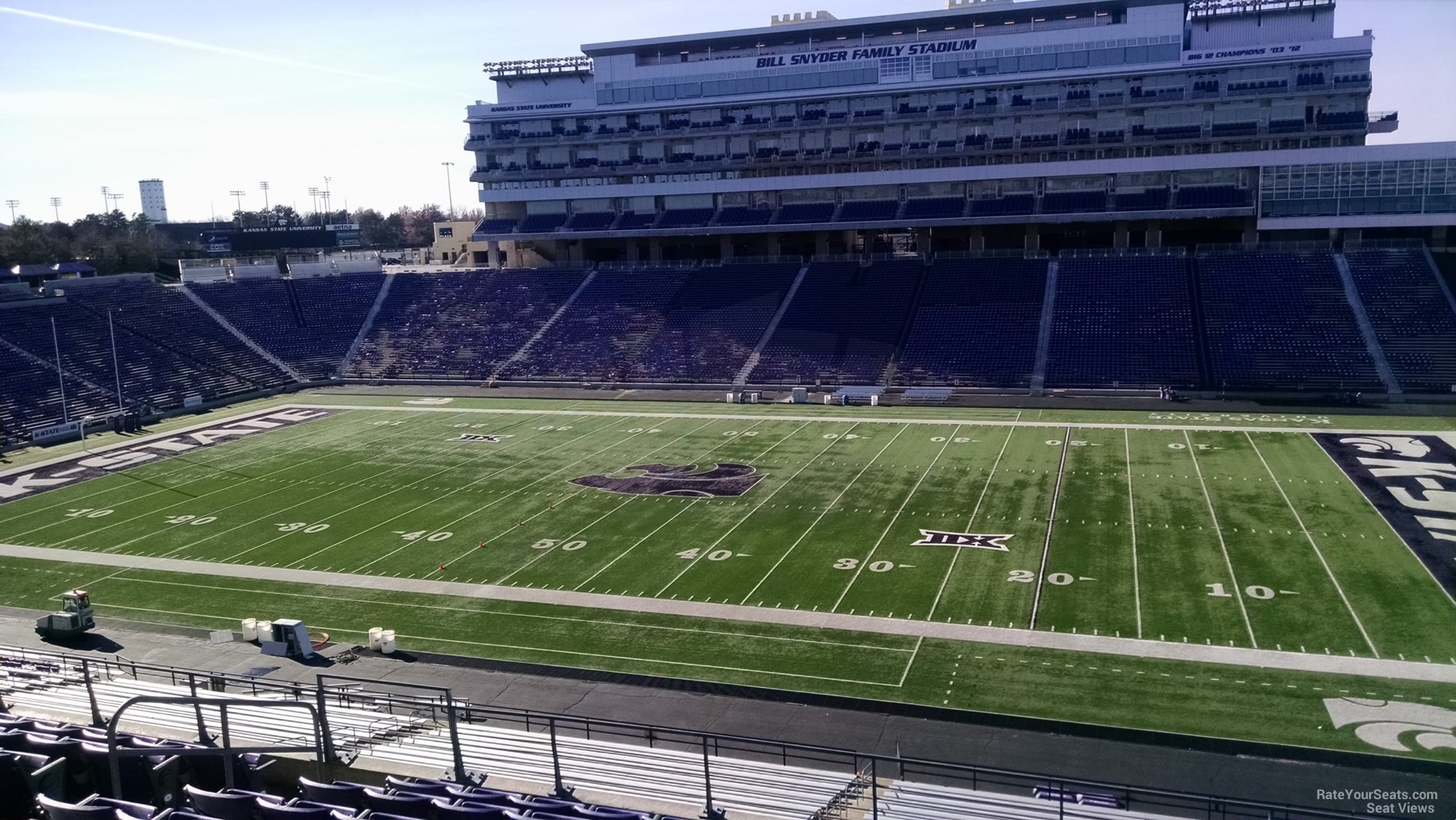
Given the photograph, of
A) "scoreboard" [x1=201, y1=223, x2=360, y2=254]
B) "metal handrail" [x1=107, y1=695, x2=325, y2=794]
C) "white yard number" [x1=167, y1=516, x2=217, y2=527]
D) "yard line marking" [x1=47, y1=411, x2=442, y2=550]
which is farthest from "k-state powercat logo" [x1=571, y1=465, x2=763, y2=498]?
"scoreboard" [x1=201, y1=223, x2=360, y2=254]

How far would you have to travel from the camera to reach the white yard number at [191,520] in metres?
33.5

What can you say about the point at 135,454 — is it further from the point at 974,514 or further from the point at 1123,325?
the point at 1123,325

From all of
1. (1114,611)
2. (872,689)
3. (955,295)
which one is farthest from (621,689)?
(955,295)

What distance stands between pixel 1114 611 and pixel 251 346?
54502 millimetres

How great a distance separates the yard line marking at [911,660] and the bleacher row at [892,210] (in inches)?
1694

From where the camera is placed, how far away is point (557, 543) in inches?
1176

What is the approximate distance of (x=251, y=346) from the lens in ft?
205

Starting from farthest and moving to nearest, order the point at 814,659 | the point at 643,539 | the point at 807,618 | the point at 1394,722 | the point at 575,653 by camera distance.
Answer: the point at 643,539 → the point at 807,618 → the point at 575,653 → the point at 814,659 → the point at 1394,722

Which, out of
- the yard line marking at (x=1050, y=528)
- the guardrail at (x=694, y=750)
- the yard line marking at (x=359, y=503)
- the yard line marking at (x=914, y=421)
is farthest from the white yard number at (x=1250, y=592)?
the yard line marking at (x=359, y=503)

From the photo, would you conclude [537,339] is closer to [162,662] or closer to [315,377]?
[315,377]

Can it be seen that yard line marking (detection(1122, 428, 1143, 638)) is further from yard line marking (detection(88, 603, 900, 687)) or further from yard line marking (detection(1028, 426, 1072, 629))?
Answer: yard line marking (detection(88, 603, 900, 687))

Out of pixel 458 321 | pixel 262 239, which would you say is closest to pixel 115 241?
pixel 262 239

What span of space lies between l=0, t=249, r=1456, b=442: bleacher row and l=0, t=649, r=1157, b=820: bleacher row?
38.2 metres

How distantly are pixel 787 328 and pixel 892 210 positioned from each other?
11817 millimetres
